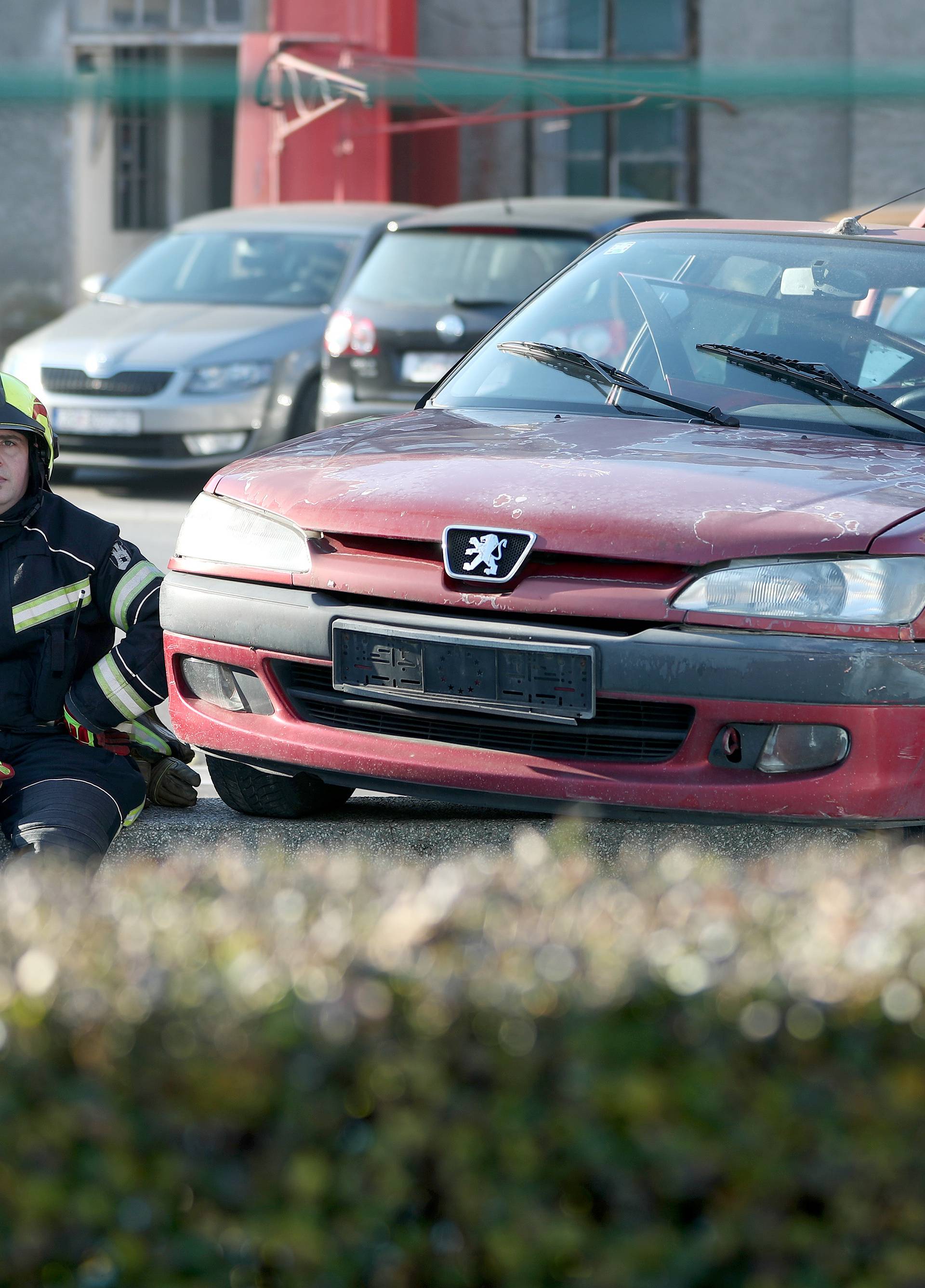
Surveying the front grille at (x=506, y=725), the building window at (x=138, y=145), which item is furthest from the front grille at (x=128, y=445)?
the building window at (x=138, y=145)

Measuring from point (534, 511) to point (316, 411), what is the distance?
273 inches

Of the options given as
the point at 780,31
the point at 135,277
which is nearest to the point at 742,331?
the point at 135,277

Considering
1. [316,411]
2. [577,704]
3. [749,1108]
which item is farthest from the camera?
[316,411]

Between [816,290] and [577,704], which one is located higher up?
[816,290]

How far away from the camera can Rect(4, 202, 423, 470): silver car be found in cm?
1001

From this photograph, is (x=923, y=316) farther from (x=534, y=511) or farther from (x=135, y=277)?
(x=135, y=277)

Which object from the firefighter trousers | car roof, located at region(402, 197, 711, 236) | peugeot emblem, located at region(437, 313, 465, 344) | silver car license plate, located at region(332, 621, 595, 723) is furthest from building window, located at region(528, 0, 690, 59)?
silver car license plate, located at region(332, 621, 595, 723)

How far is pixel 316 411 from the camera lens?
1041 centimetres

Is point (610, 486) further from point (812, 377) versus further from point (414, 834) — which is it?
point (414, 834)

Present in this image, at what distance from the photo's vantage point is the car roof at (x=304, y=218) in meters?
11.2

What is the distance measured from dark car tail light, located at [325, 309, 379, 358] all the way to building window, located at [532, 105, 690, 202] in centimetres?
936

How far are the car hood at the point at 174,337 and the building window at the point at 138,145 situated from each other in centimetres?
902

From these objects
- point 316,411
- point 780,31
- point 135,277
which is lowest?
point 316,411

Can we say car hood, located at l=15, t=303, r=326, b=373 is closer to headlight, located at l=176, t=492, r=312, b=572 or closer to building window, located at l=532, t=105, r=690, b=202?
headlight, located at l=176, t=492, r=312, b=572
